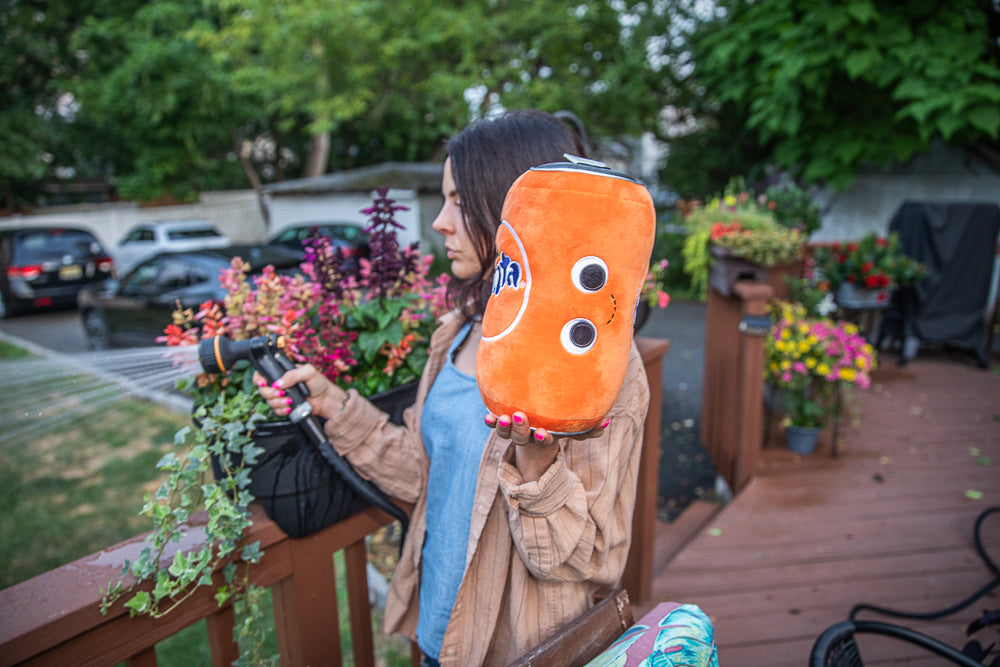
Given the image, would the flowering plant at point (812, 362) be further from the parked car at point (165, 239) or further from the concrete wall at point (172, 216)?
the concrete wall at point (172, 216)

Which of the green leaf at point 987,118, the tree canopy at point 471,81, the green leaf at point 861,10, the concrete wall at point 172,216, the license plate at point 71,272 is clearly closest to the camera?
the green leaf at point 987,118

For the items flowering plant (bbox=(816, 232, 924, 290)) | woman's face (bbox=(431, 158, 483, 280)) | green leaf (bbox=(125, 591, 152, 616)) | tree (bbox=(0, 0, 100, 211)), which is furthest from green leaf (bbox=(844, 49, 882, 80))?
tree (bbox=(0, 0, 100, 211))

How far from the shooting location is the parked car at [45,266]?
9969mm

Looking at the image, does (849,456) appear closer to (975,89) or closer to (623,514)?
(623,514)

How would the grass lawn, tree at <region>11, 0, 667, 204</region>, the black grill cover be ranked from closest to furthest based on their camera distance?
the grass lawn → the black grill cover → tree at <region>11, 0, 667, 204</region>

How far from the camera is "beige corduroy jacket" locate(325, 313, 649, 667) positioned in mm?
989

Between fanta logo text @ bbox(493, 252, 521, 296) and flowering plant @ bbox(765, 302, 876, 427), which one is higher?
fanta logo text @ bbox(493, 252, 521, 296)

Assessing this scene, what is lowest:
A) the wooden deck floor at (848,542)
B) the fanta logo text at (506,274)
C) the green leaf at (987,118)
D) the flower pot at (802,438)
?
the wooden deck floor at (848,542)

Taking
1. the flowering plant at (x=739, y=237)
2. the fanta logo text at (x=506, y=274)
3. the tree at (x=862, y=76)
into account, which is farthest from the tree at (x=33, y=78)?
the fanta logo text at (x=506, y=274)

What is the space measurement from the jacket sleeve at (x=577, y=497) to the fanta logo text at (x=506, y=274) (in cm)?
28

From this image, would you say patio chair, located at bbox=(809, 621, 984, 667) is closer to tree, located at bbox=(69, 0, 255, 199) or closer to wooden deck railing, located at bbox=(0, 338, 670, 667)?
wooden deck railing, located at bbox=(0, 338, 670, 667)

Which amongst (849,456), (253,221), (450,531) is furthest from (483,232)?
(253,221)

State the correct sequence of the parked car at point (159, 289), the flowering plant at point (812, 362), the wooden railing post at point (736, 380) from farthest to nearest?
the parked car at point (159, 289)
the flowering plant at point (812, 362)
the wooden railing post at point (736, 380)

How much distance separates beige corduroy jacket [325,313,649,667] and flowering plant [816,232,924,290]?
4.70 m
